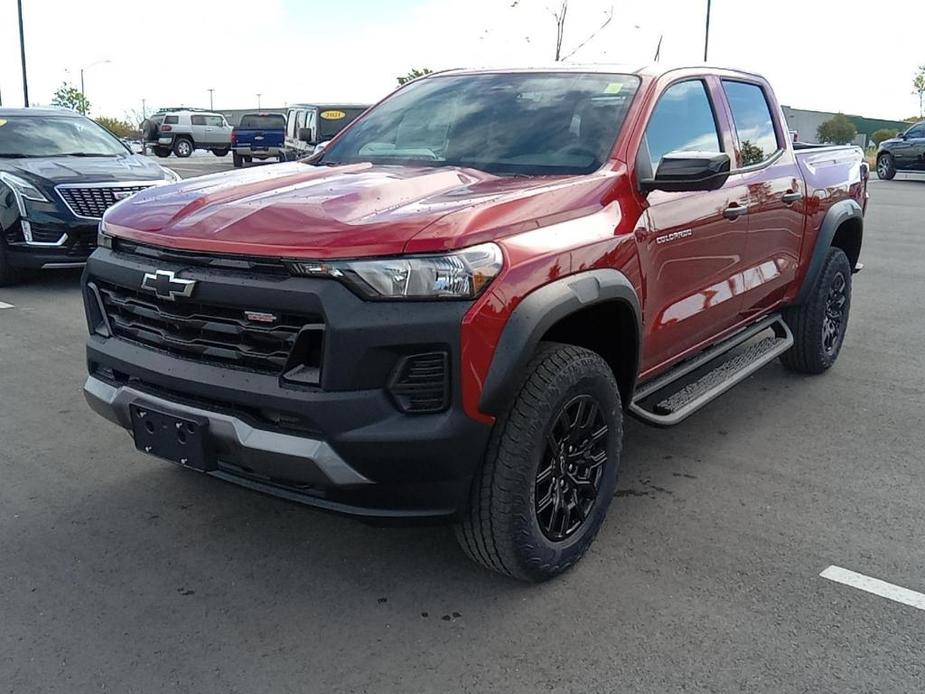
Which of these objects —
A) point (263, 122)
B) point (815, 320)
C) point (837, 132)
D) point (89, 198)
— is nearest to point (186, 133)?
point (263, 122)

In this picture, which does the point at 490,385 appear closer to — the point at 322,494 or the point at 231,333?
the point at 322,494

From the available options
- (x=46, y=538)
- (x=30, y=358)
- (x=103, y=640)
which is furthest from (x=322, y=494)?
(x=30, y=358)

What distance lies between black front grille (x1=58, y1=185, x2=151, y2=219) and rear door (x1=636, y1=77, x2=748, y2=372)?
541 cm

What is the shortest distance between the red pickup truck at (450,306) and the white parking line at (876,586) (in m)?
0.84

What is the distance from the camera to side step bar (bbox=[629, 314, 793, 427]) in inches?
146

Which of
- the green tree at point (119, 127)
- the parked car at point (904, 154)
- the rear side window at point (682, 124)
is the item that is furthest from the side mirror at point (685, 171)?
the green tree at point (119, 127)

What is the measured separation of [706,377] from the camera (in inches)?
170

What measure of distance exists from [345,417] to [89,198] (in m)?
6.32

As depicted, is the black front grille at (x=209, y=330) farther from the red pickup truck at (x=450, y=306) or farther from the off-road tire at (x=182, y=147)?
the off-road tire at (x=182, y=147)

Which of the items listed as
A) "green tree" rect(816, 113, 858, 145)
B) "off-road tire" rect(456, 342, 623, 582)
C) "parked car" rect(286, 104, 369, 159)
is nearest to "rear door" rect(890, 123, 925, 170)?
"parked car" rect(286, 104, 369, 159)

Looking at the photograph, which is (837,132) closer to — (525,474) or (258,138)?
(258,138)

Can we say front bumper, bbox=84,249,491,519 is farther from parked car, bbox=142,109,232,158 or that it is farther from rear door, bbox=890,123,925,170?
parked car, bbox=142,109,232,158

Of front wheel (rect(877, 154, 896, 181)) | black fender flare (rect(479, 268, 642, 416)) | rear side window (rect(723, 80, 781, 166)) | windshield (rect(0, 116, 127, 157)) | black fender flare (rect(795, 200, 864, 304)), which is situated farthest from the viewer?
front wheel (rect(877, 154, 896, 181))

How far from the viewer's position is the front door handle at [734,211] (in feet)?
13.2
